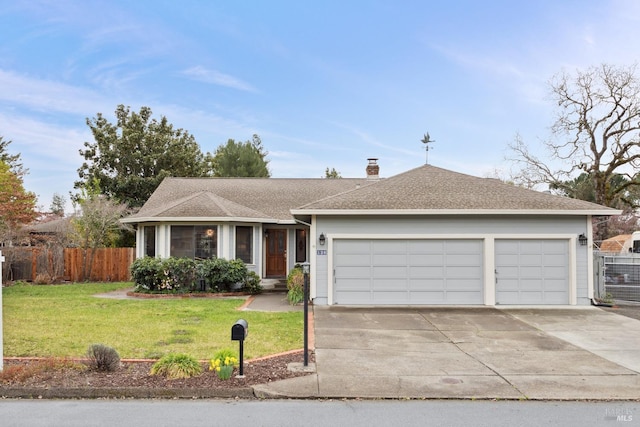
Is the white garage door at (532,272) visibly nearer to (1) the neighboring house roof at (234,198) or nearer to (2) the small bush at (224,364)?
(1) the neighboring house roof at (234,198)

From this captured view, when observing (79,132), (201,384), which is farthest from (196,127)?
(201,384)

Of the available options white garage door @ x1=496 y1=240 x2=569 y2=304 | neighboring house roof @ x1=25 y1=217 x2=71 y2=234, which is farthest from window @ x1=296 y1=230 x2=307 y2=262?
neighboring house roof @ x1=25 y1=217 x2=71 y2=234

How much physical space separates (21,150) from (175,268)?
3011cm

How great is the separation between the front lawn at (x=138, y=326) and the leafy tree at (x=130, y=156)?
15842mm

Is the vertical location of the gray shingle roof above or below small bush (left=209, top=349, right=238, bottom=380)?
above

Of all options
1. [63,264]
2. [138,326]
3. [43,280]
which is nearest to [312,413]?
[138,326]

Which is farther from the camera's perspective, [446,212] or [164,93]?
[164,93]

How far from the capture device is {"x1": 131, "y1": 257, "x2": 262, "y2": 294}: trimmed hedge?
618 inches

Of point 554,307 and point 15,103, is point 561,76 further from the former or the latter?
point 15,103

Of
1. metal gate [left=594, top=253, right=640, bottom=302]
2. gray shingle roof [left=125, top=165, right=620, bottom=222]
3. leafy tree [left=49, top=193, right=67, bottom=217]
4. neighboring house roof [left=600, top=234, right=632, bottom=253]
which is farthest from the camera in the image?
leafy tree [left=49, top=193, right=67, bottom=217]

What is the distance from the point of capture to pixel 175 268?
1570 cm

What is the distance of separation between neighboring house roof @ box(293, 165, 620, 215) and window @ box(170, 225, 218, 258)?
4.87m

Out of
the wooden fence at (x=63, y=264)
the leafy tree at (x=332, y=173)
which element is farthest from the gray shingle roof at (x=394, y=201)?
the leafy tree at (x=332, y=173)

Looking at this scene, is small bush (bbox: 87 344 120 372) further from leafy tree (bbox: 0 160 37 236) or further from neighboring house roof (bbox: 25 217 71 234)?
neighboring house roof (bbox: 25 217 71 234)
